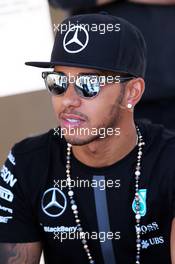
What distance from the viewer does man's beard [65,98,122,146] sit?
1716mm

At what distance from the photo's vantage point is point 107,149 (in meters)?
1.82

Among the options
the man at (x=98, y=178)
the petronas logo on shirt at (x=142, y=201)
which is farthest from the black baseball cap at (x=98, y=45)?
the petronas logo on shirt at (x=142, y=201)

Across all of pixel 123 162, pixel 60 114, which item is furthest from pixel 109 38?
pixel 123 162

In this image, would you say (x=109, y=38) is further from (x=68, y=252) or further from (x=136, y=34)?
(x=68, y=252)

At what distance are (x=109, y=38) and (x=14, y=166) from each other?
0.51 metres

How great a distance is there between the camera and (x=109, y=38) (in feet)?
5.67

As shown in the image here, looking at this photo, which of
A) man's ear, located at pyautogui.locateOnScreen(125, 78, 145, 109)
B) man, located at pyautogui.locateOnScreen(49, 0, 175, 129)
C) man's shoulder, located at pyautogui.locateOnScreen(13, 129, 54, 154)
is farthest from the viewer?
man, located at pyautogui.locateOnScreen(49, 0, 175, 129)

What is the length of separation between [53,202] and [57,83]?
0.40 metres

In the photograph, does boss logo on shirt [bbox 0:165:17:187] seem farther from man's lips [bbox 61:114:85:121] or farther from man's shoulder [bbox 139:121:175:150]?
man's shoulder [bbox 139:121:175:150]

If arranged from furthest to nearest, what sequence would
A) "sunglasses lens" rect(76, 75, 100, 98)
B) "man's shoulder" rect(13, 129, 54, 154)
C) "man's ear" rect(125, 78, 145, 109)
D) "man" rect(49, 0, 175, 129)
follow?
1. "man" rect(49, 0, 175, 129)
2. "man's shoulder" rect(13, 129, 54, 154)
3. "man's ear" rect(125, 78, 145, 109)
4. "sunglasses lens" rect(76, 75, 100, 98)

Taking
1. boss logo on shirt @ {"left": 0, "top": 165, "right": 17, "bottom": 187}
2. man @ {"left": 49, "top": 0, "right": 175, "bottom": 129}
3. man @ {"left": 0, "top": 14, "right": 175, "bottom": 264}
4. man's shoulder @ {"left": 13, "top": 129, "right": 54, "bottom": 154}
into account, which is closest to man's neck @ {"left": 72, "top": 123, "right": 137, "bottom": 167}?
man @ {"left": 0, "top": 14, "right": 175, "bottom": 264}

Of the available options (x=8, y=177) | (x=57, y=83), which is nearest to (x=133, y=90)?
(x=57, y=83)

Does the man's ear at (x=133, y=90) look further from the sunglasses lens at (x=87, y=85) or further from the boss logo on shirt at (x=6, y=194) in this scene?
the boss logo on shirt at (x=6, y=194)

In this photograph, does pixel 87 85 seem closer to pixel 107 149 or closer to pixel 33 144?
pixel 107 149
